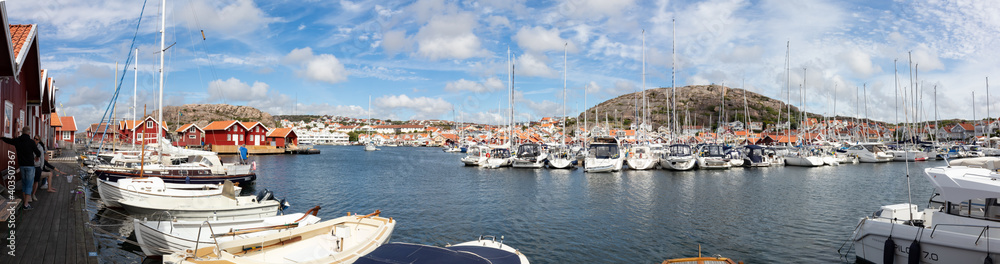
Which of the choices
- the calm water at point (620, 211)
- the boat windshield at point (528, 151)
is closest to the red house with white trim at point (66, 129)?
the calm water at point (620, 211)

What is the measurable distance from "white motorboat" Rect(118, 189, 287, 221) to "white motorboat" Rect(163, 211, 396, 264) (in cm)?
512

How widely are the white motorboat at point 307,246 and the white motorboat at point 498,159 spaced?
119 ft

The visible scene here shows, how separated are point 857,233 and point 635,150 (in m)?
39.0

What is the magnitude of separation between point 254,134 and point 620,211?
70936 mm

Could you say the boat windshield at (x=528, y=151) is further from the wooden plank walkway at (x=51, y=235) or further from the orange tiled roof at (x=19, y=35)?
the orange tiled roof at (x=19, y=35)

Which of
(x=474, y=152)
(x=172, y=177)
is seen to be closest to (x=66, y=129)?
(x=474, y=152)

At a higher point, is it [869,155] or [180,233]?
[869,155]

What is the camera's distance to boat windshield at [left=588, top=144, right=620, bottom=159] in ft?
153

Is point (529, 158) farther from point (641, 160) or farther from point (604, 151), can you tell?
point (641, 160)

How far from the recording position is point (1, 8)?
6379mm

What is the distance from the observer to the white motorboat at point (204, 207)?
1490cm

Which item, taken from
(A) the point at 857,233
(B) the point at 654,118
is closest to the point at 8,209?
(A) the point at 857,233

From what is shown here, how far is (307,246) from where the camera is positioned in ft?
33.0

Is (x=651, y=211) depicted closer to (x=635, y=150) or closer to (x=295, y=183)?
(x=295, y=183)
